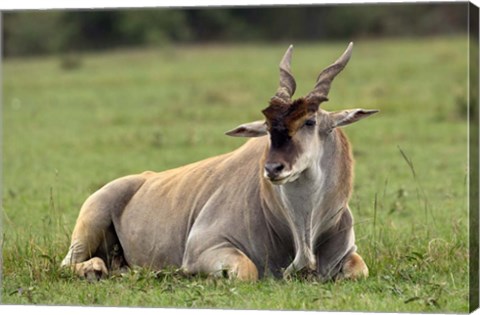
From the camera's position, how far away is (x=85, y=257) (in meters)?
8.33

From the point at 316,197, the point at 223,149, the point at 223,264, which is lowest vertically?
the point at 223,149

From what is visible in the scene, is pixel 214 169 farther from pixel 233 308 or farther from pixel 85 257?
pixel 233 308

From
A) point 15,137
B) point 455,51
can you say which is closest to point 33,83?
point 15,137

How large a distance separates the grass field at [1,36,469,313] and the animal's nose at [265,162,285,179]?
27.3 inches

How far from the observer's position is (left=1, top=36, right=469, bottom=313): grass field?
23.2ft

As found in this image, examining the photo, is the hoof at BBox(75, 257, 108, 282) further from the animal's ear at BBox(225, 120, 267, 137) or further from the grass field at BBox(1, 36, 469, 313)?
the animal's ear at BBox(225, 120, 267, 137)

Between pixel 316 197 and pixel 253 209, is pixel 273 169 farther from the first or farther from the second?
pixel 253 209

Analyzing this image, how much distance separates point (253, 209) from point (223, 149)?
759cm

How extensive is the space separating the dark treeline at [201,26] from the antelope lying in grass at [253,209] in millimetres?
13531

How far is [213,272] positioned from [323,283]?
0.65 m

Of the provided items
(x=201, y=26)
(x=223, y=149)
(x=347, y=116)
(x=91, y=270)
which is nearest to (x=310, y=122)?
(x=347, y=116)

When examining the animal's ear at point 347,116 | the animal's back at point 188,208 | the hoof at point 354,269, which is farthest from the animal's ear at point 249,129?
the hoof at point 354,269

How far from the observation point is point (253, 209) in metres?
7.64

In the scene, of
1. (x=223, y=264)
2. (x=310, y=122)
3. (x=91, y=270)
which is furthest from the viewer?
(x=91, y=270)
